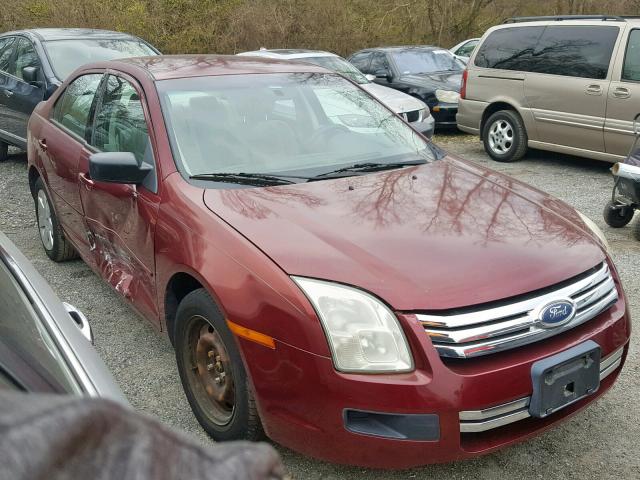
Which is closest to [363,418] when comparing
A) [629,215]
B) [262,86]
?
[262,86]

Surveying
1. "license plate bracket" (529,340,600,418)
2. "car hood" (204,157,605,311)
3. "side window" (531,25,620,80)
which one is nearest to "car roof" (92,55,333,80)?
"car hood" (204,157,605,311)

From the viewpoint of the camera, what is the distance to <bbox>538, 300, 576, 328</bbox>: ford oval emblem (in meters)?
2.34

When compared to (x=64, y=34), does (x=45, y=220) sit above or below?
below

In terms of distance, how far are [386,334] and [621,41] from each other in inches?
251

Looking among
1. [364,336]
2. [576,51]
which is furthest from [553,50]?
[364,336]

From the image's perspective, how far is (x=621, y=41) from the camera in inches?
284

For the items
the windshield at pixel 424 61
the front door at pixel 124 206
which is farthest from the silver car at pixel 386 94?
the front door at pixel 124 206

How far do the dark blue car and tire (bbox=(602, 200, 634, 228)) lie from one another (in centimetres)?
537

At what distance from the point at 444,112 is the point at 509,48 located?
1874mm

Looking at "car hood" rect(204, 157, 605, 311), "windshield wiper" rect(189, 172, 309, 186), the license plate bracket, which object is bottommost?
the license plate bracket

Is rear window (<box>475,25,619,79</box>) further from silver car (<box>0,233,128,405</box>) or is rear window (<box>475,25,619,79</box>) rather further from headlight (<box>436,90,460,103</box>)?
silver car (<box>0,233,128,405</box>)

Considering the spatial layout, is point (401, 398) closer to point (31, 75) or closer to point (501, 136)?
point (31, 75)

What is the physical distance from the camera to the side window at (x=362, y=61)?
37.4 feet

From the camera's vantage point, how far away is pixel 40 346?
1577 millimetres
